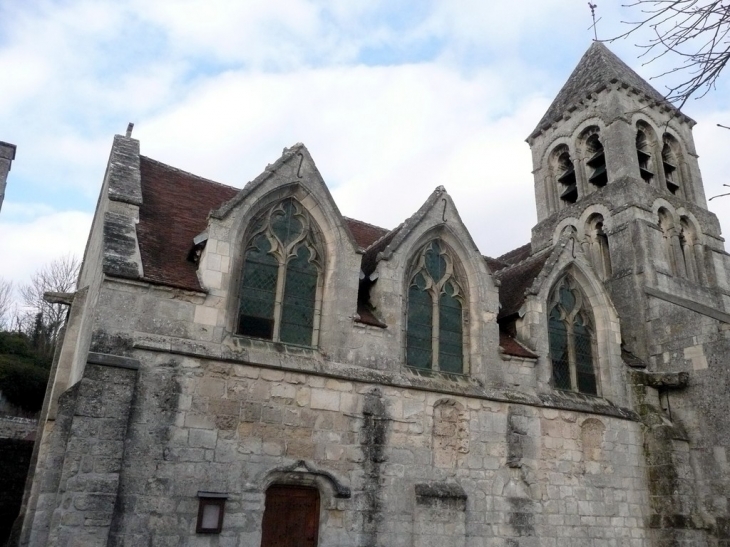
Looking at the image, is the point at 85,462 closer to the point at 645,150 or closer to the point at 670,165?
the point at 645,150

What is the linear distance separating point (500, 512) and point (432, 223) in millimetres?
5667

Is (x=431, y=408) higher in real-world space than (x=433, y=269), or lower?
lower

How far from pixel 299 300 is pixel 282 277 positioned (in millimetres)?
513

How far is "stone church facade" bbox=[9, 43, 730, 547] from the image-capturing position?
28.0ft

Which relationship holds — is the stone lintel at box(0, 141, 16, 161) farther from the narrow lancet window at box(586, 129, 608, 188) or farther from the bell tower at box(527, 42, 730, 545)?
the narrow lancet window at box(586, 129, 608, 188)

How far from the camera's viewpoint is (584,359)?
13633mm

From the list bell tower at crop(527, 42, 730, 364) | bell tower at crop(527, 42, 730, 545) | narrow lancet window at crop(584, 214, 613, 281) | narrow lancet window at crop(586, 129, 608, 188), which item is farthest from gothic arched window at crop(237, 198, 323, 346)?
narrow lancet window at crop(586, 129, 608, 188)

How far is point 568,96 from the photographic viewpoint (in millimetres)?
20781

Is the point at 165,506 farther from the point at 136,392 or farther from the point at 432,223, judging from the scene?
the point at 432,223

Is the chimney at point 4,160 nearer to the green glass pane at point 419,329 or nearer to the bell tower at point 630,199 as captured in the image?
the green glass pane at point 419,329

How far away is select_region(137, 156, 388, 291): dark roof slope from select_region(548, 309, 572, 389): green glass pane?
467cm

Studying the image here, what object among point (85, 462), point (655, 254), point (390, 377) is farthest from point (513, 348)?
point (85, 462)

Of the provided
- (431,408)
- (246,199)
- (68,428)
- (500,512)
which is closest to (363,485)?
(431,408)

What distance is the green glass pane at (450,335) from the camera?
11.9m
